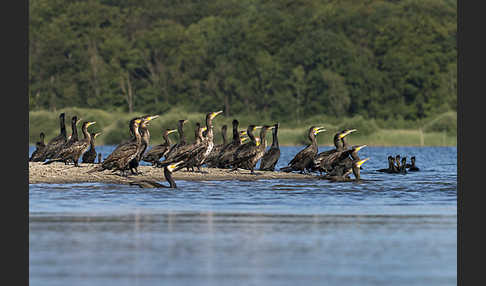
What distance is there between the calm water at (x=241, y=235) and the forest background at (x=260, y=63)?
52.4m

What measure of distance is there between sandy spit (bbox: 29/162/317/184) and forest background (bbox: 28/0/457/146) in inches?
1847

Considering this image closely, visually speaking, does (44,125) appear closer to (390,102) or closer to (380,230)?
(390,102)

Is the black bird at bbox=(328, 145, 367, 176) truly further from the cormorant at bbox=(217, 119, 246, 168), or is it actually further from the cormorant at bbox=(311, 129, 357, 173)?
the cormorant at bbox=(217, 119, 246, 168)

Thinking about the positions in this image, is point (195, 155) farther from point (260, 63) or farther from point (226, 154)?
point (260, 63)

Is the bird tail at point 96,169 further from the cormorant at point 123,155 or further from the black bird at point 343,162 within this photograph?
the black bird at point 343,162

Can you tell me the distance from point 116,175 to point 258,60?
188 ft

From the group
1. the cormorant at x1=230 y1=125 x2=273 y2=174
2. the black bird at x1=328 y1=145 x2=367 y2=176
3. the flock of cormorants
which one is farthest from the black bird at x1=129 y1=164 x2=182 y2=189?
the black bird at x1=328 y1=145 x2=367 y2=176

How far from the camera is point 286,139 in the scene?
6009 centimetres

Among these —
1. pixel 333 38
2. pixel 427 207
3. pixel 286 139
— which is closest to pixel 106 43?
pixel 333 38

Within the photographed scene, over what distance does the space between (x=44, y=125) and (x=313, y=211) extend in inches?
2015

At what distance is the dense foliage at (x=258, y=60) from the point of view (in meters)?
76.2

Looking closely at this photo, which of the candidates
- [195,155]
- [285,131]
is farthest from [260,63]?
[195,155]

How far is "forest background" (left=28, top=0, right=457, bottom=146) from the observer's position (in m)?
75.8

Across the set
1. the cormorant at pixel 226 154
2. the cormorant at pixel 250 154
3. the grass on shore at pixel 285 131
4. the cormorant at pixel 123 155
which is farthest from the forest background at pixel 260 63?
the cormorant at pixel 123 155
